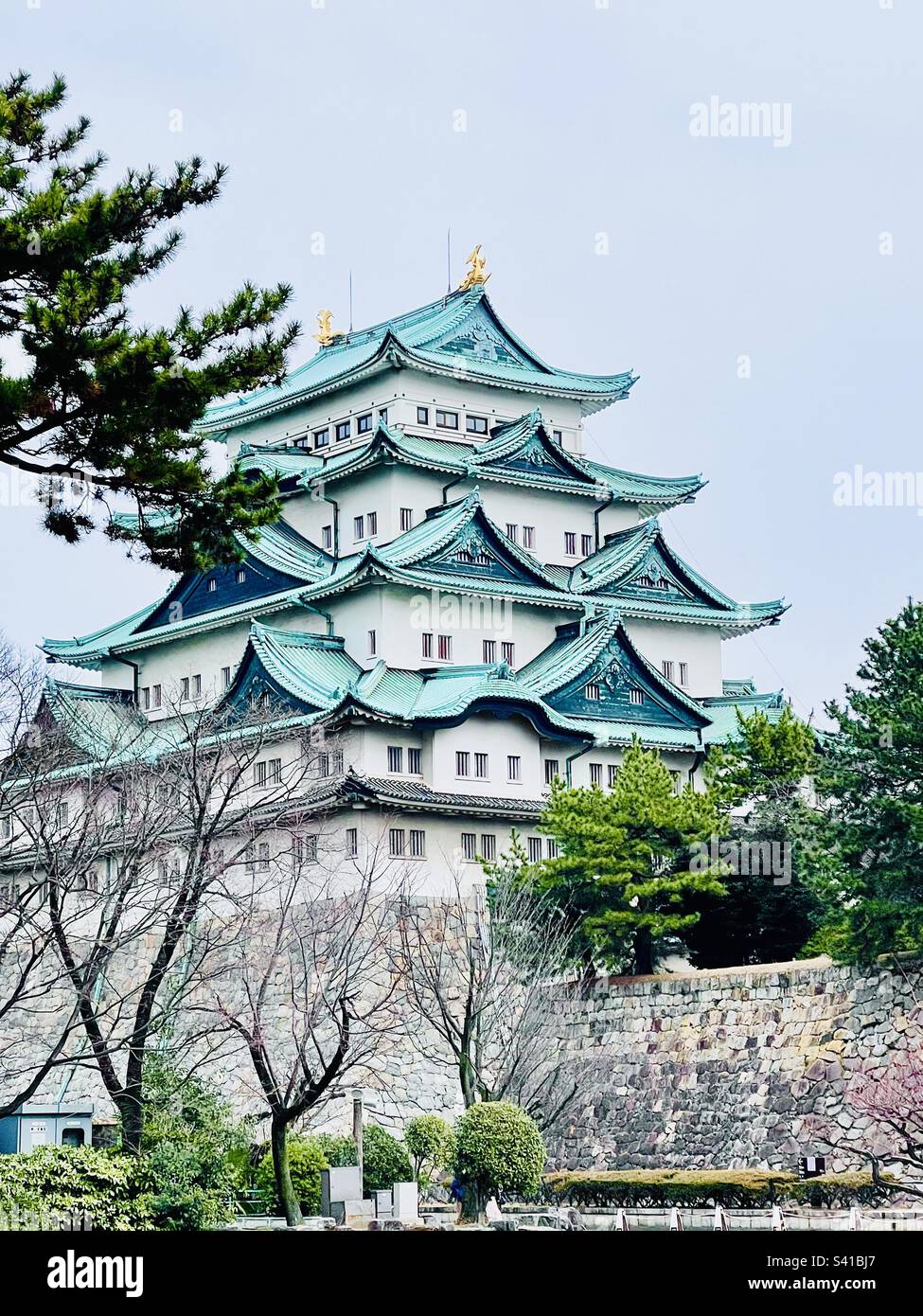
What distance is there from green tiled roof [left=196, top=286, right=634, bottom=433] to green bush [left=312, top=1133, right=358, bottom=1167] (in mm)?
21317

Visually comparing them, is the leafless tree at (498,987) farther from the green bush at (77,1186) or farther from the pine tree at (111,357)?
the pine tree at (111,357)

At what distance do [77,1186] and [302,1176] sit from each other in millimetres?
9423

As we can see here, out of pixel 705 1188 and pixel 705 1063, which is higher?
pixel 705 1063

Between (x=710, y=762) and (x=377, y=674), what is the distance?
7.72m

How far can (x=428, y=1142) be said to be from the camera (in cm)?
3225

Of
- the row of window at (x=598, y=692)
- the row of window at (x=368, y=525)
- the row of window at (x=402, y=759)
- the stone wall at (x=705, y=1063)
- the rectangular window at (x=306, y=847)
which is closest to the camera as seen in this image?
the rectangular window at (x=306, y=847)

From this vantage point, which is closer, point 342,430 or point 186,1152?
point 186,1152

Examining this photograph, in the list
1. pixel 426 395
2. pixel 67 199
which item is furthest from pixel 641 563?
pixel 67 199

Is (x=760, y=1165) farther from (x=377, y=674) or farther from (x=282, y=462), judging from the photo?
(x=282, y=462)

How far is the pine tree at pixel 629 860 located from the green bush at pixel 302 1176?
7.94 meters

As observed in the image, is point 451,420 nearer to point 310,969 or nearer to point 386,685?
Answer: point 386,685

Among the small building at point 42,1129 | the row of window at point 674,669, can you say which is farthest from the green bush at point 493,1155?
the row of window at point 674,669

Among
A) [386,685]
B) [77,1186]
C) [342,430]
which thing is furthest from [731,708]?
[77,1186]

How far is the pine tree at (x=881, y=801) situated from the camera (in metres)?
31.0
